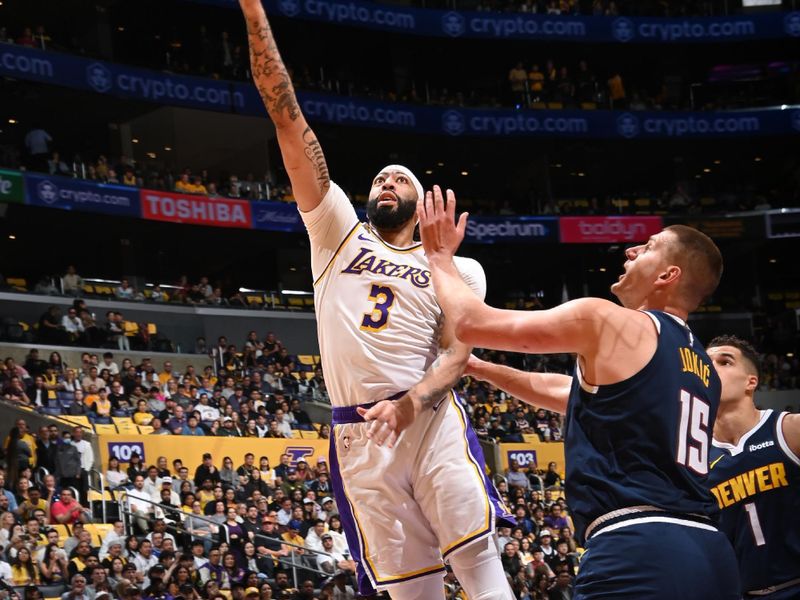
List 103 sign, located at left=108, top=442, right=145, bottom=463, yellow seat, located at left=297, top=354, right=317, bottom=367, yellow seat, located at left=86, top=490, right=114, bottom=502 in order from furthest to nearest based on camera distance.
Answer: yellow seat, located at left=297, top=354, right=317, bottom=367 < 103 sign, located at left=108, top=442, right=145, bottom=463 < yellow seat, located at left=86, top=490, right=114, bottom=502

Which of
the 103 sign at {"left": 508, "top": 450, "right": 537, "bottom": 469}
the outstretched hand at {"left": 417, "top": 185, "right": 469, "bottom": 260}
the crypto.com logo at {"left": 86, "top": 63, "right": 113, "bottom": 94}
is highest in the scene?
the crypto.com logo at {"left": 86, "top": 63, "right": 113, "bottom": 94}

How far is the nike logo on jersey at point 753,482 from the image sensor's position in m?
5.65

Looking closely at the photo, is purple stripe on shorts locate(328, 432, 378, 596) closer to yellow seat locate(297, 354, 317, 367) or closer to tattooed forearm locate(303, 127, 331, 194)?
tattooed forearm locate(303, 127, 331, 194)

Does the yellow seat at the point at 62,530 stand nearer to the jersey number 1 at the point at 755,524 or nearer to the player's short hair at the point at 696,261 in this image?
the jersey number 1 at the point at 755,524

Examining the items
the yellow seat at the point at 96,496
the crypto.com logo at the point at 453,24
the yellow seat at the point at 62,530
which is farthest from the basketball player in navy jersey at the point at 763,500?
the crypto.com logo at the point at 453,24

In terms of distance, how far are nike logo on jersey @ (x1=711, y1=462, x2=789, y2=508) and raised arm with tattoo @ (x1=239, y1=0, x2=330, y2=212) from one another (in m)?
2.54

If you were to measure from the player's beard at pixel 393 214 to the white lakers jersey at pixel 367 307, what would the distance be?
0.09 m

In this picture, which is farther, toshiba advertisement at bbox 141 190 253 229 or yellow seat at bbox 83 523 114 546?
toshiba advertisement at bbox 141 190 253 229

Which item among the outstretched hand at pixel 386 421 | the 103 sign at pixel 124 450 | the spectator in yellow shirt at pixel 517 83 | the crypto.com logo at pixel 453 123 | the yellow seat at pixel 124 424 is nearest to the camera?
the outstretched hand at pixel 386 421

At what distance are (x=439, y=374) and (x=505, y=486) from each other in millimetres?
17067

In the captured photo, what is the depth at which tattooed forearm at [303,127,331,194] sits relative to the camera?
215 inches

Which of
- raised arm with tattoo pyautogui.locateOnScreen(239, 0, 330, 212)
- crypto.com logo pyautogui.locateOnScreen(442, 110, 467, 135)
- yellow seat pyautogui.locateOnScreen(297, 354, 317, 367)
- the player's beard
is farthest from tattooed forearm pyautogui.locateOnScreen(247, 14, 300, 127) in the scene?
crypto.com logo pyautogui.locateOnScreen(442, 110, 467, 135)

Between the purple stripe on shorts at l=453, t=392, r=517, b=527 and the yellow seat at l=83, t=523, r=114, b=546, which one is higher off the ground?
the purple stripe on shorts at l=453, t=392, r=517, b=527

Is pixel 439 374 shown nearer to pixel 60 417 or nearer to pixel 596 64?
pixel 60 417
